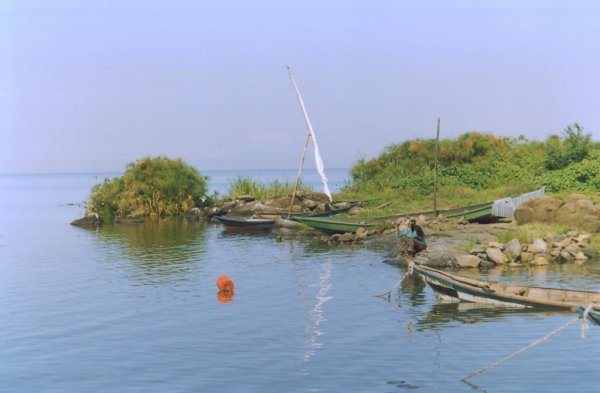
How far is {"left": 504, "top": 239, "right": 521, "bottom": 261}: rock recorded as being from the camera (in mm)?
27766

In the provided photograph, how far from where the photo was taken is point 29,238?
145ft

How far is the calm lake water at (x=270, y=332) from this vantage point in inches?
564

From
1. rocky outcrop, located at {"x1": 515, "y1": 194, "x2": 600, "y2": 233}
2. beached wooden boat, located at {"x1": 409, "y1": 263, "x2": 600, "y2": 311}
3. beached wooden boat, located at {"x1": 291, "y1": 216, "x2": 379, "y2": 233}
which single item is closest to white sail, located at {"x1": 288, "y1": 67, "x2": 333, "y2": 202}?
beached wooden boat, located at {"x1": 291, "y1": 216, "x2": 379, "y2": 233}

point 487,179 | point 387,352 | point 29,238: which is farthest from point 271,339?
point 487,179

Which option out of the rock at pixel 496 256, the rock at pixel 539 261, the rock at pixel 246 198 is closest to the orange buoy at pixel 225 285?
the rock at pixel 496 256

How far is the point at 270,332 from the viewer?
721 inches

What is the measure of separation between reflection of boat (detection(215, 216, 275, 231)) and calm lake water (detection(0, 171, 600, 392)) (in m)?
11.5

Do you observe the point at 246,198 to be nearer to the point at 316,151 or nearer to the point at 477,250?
the point at 316,151

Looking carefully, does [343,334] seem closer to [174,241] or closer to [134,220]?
[174,241]

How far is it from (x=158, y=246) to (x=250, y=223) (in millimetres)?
7422

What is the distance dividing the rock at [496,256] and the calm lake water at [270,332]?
1.29 m

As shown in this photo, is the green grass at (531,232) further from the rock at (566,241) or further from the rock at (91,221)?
the rock at (91,221)

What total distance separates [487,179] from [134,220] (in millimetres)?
24918

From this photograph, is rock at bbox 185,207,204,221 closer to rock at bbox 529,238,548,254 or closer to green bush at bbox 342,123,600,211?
green bush at bbox 342,123,600,211
